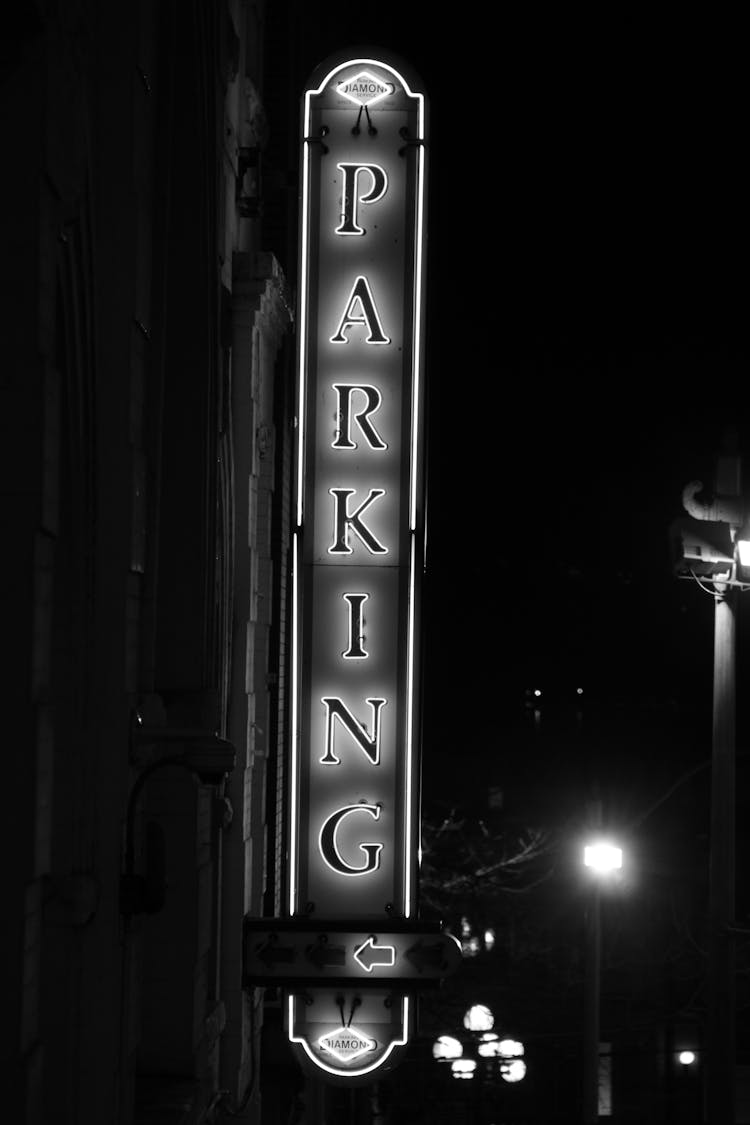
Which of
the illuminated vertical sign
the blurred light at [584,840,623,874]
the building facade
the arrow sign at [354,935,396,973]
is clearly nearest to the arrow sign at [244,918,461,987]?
the arrow sign at [354,935,396,973]

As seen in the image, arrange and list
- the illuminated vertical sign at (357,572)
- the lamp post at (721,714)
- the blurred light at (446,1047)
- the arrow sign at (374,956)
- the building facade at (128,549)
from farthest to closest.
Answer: the blurred light at (446,1047) → the lamp post at (721,714) → the arrow sign at (374,956) → the illuminated vertical sign at (357,572) → the building facade at (128,549)

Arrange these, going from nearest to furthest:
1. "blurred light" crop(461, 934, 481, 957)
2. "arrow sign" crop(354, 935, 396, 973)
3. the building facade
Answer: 1. the building facade
2. "arrow sign" crop(354, 935, 396, 973)
3. "blurred light" crop(461, 934, 481, 957)

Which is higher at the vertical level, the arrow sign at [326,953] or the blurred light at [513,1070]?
the arrow sign at [326,953]

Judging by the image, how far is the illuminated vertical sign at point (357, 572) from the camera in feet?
33.7

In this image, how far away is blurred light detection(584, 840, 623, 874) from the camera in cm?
1730

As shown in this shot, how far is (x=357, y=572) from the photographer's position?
34.0ft

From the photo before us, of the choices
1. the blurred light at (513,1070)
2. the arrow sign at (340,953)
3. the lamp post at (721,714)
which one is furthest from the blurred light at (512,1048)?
the arrow sign at (340,953)

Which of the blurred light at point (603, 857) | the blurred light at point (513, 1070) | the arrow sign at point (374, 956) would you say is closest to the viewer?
the arrow sign at point (374, 956)

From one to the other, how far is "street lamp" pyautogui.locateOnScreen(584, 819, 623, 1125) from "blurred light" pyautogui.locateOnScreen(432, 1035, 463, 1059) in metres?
3.93

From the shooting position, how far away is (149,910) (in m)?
7.26

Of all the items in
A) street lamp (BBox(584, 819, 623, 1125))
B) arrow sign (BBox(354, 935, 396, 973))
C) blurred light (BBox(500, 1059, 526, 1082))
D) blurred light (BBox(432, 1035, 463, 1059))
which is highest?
arrow sign (BBox(354, 935, 396, 973))

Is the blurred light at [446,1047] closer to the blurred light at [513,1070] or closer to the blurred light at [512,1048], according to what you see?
the blurred light at [513,1070]

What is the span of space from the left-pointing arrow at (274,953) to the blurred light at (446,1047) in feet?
38.5

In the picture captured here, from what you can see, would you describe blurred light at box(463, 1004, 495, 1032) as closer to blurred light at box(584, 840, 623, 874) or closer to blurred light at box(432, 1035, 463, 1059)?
blurred light at box(432, 1035, 463, 1059)
